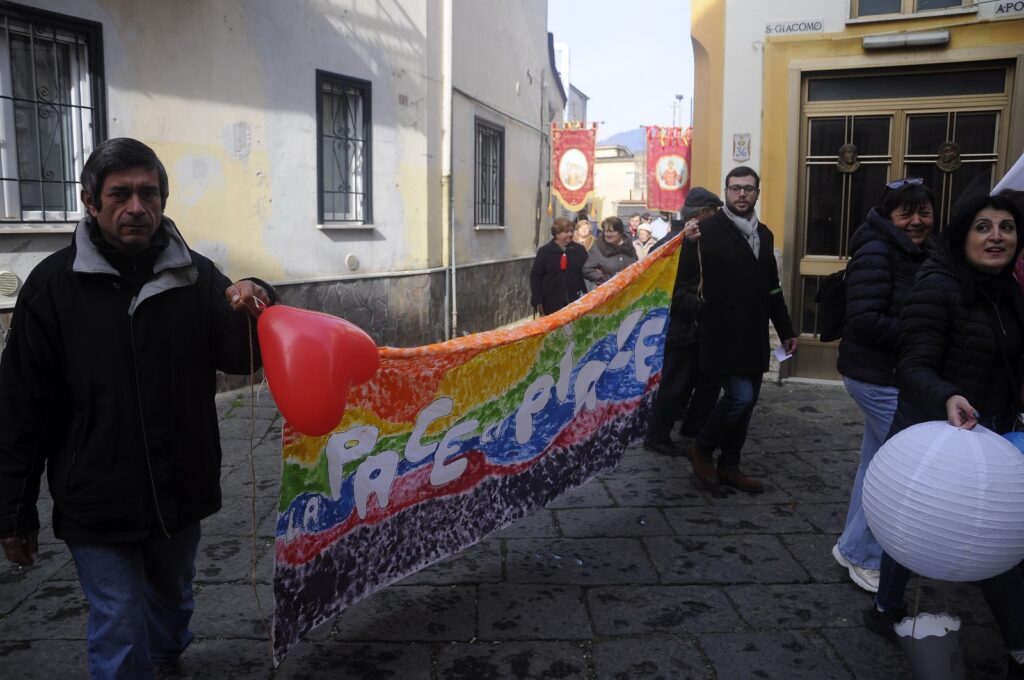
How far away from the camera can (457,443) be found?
3.49m

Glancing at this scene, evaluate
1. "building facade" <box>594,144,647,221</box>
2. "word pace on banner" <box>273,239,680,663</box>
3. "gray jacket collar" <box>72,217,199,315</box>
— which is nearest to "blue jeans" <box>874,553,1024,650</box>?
"word pace on banner" <box>273,239,680,663</box>

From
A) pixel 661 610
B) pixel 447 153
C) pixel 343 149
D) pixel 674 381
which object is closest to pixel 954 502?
pixel 661 610

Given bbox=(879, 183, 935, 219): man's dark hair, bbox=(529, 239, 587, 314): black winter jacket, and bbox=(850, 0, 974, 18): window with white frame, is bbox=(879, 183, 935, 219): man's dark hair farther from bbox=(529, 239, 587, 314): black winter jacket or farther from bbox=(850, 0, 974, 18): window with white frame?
bbox=(529, 239, 587, 314): black winter jacket

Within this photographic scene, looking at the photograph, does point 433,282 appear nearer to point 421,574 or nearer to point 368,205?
point 368,205

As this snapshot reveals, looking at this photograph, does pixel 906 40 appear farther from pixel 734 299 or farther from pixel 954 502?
pixel 954 502

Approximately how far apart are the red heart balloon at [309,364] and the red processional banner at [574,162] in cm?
1596

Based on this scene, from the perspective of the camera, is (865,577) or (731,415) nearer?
(865,577)

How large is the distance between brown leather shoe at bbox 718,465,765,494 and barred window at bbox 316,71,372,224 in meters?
6.15

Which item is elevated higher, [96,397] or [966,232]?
[966,232]

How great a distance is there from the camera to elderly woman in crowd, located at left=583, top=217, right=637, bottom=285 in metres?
9.21

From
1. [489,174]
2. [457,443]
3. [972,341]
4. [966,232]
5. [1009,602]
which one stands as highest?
[489,174]

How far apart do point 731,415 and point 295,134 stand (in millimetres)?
6247

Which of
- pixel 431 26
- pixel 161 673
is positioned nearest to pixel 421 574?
pixel 161 673

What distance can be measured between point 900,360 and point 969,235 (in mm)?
493
